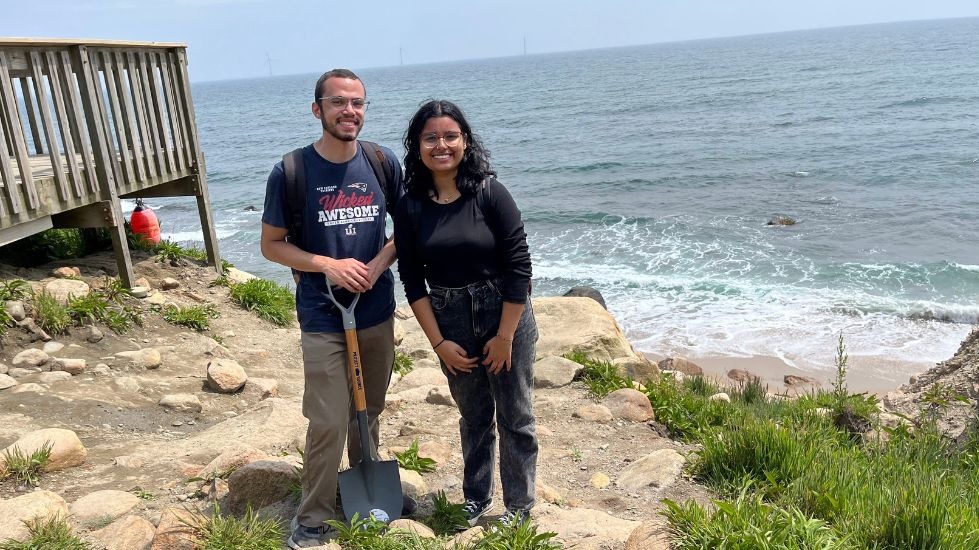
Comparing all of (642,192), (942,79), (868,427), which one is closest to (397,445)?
(868,427)

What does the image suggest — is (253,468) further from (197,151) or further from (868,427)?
(197,151)

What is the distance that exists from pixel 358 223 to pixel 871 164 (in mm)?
26653

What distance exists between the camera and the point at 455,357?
3463 millimetres

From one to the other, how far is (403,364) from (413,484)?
3683mm

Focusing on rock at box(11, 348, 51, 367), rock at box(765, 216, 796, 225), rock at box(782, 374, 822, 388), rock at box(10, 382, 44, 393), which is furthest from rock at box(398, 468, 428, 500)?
rock at box(765, 216, 796, 225)

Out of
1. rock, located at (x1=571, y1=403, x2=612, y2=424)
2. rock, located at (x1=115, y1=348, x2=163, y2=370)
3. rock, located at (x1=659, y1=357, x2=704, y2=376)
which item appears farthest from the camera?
rock, located at (x1=659, y1=357, x2=704, y2=376)

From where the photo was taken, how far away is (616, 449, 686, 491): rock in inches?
172

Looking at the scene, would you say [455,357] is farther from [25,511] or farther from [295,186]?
[25,511]

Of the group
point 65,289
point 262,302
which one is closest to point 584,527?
point 65,289

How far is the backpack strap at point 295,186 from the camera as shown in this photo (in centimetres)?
339

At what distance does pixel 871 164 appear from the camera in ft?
84.8

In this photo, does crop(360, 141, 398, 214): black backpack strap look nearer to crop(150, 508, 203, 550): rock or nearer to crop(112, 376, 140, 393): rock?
crop(150, 508, 203, 550): rock

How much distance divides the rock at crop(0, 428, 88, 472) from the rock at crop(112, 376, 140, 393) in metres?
1.25

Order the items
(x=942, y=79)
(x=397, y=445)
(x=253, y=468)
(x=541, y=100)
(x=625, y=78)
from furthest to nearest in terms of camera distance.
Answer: (x=625, y=78), (x=541, y=100), (x=942, y=79), (x=397, y=445), (x=253, y=468)
